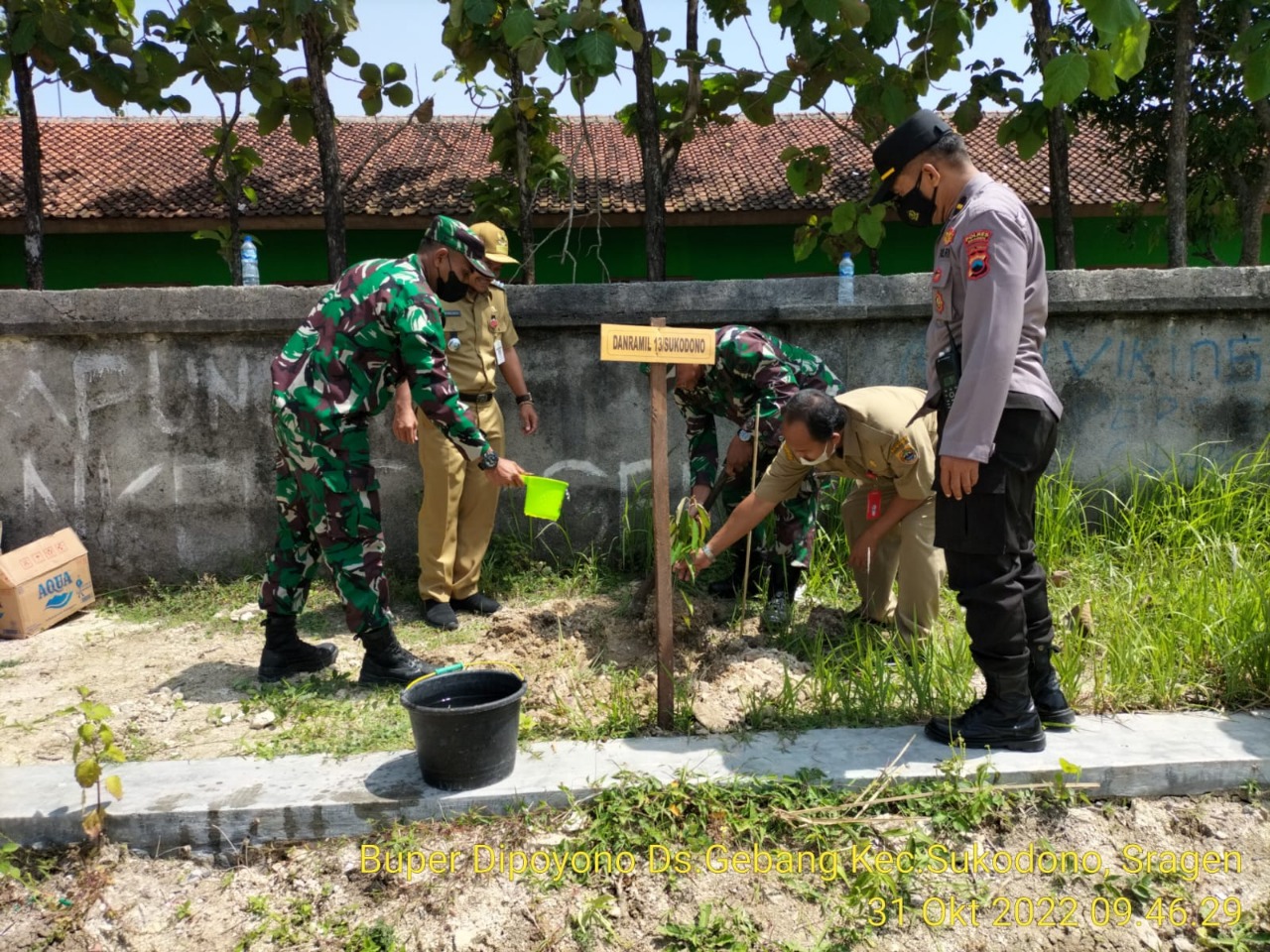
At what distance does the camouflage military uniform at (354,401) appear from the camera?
3555 mm

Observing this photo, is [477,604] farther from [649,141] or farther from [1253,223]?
[1253,223]

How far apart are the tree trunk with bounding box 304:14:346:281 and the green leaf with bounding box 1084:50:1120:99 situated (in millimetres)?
4867

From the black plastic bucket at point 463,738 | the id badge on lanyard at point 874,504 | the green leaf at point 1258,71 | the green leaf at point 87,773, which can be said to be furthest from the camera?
the green leaf at point 1258,71

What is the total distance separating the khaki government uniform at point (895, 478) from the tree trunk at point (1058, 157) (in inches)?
169

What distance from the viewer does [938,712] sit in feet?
10.8

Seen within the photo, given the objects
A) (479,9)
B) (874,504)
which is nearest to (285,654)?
(874,504)

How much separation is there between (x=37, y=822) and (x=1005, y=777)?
9.46ft

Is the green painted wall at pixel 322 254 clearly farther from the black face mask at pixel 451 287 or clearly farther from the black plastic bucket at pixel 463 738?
the black plastic bucket at pixel 463 738

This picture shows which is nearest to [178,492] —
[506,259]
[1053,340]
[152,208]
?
[506,259]

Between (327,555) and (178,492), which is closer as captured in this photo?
(327,555)

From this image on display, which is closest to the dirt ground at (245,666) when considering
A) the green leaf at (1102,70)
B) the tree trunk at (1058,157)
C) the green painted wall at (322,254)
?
the green leaf at (1102,70)

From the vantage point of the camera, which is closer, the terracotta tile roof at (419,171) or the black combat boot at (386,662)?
the black combat boot at (386,662)

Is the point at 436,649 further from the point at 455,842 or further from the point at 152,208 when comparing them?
the point at 152,208

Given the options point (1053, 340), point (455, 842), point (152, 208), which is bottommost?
point (455, 842)
